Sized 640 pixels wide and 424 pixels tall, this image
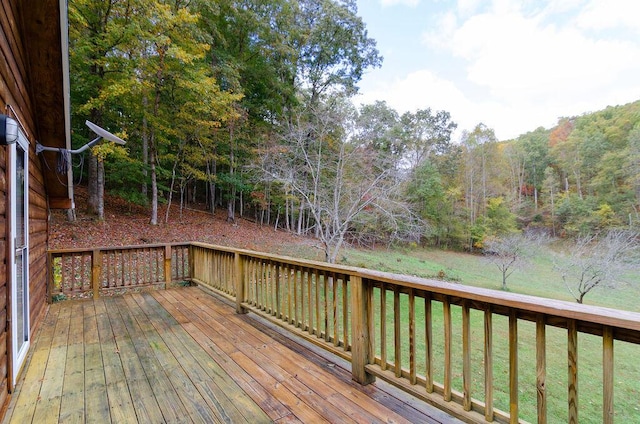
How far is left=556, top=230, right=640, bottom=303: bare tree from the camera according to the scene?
1013 cm

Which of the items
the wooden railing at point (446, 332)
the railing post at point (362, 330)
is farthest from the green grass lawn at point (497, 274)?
the railing post at point (362, 330)

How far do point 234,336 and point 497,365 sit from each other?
187 inches

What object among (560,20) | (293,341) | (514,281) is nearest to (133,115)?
(293,341)

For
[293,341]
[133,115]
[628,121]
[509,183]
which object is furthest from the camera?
[509,183]

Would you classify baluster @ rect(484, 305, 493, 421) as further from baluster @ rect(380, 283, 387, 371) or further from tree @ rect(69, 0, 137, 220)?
tree @ rect(69, 0, 137, 220)

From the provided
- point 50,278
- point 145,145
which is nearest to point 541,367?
point 50,278

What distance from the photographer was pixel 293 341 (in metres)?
3.01

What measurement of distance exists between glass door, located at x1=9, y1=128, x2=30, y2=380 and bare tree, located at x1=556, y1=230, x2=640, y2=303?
46.2ft

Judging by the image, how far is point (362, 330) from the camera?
7.11 feet

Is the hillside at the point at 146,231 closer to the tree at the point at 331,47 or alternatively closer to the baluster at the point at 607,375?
the tree at the point at 331,47

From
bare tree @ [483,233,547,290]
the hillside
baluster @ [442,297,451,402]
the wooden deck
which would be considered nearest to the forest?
the hillside

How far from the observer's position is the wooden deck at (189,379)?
1.85 m

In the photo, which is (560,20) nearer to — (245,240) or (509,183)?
(509,183)

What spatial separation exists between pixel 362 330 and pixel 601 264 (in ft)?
41.2
